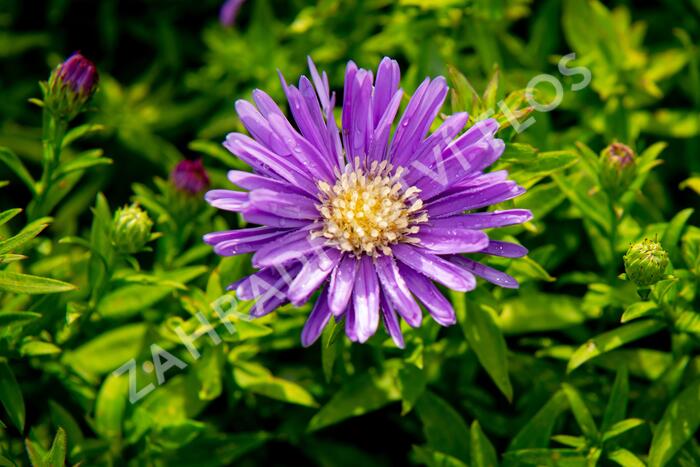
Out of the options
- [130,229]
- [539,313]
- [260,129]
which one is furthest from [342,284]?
[539,313]

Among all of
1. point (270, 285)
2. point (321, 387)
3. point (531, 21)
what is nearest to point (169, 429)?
point (321, 387)

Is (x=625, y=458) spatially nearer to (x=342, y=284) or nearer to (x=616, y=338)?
(x=616, y=338)

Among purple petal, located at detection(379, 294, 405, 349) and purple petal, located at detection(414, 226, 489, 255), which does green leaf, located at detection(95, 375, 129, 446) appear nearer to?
purple petal, located at detection(379, 294, 405, 349)

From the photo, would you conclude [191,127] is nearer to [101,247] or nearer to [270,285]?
[101,247]

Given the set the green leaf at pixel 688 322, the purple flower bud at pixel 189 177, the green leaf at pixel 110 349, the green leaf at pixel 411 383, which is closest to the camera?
the green leaf at pixel 688 322

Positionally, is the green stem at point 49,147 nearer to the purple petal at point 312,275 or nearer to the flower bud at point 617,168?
the purple petal at point 312,275

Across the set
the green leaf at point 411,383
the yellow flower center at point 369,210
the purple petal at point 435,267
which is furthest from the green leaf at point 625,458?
the yellow flower center at point 369,210

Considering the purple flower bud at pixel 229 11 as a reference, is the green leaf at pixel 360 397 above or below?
below

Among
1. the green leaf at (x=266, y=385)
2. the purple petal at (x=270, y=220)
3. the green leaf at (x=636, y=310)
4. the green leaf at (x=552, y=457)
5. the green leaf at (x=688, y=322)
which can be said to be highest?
the purple petal at (x=270, y=220)
